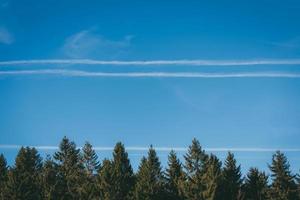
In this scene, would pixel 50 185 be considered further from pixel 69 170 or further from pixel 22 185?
pixel 69 170

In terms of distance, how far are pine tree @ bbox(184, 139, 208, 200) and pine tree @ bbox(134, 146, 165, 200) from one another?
175 inches

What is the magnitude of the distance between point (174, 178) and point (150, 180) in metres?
5.62

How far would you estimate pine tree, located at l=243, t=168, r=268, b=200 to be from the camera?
77.8m

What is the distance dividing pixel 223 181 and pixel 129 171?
615 inches

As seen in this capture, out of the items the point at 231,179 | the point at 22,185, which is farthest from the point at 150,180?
the point at 22,185

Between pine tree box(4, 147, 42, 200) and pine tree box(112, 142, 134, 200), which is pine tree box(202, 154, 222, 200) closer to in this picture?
pine tree box(112, 142, 134, 200)

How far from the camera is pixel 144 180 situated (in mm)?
72875

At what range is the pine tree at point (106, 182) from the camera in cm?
7350

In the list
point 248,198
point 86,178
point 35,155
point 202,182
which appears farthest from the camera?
point 35,155

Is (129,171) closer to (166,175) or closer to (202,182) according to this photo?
(166,175)

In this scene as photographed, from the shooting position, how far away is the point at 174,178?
253ft

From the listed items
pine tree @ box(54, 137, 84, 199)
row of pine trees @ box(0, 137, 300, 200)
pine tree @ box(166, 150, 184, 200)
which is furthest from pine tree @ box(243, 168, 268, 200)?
pine tree @ box(54, 137, 84, 199)

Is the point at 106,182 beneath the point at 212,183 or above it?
above

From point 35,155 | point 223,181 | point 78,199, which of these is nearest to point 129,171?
point 78,199
